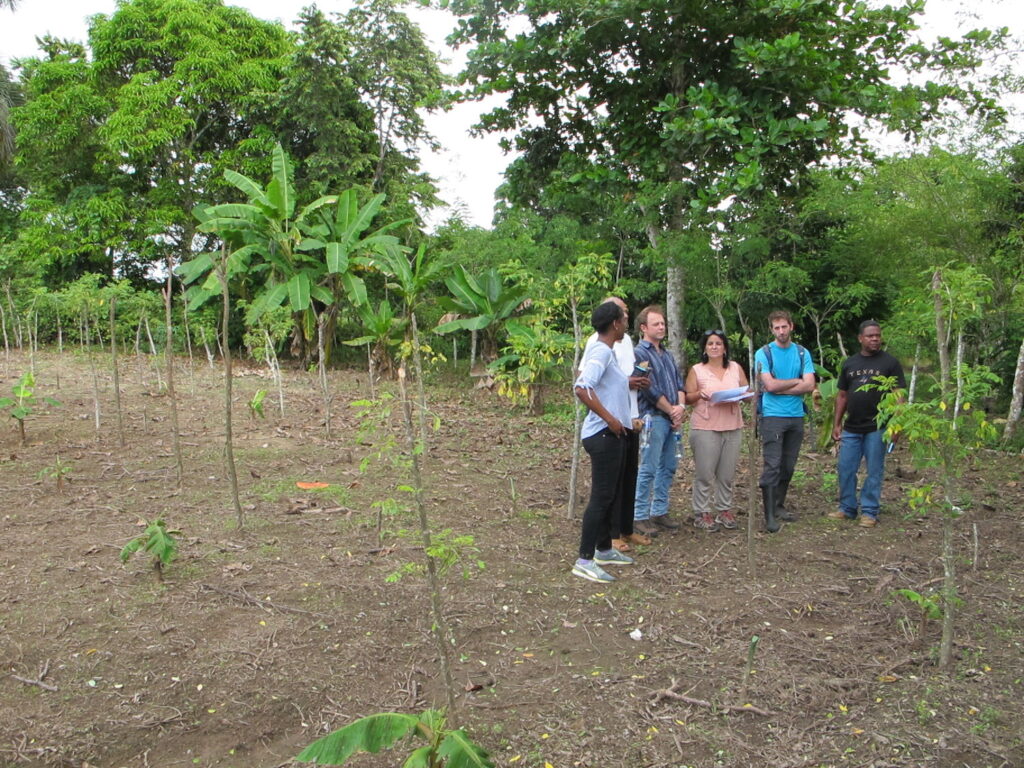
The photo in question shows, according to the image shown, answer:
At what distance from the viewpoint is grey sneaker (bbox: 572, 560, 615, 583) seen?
4.46 m

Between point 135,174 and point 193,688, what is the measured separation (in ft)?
59.9

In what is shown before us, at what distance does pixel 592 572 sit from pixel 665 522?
3.91 feet

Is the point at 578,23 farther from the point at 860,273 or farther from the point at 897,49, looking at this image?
the point at 860,273

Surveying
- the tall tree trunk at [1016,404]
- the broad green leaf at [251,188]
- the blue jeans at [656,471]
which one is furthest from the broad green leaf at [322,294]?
the tall tree trunk at [1016,404]

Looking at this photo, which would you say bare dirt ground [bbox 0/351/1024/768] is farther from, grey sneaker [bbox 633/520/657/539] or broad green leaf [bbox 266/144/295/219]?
broad green leaf [bbox 266/144/295/219]

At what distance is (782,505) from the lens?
5812 millimetres

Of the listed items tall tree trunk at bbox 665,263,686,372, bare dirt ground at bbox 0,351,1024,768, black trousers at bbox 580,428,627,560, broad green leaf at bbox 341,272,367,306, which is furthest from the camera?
tall tree trunk at bbox 665,263,686,372

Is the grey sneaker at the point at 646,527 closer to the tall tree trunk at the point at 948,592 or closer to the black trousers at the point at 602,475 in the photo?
the black trousers at the point at 602,475

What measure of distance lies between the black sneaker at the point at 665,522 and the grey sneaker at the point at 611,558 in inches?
31.8

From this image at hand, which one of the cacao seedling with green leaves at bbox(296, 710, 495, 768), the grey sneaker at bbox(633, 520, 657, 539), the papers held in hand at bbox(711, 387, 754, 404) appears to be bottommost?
the grey sneaker at bbox(633, 520, 657, 539)

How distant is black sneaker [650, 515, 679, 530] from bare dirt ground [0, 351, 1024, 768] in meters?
0.09

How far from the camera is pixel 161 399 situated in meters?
10.3

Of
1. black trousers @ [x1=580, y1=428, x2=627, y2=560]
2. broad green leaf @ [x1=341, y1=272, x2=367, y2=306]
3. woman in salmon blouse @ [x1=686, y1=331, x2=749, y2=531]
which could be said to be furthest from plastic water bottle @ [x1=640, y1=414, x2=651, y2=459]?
broad green leaf @ [x1=341, y1=272, x2=367, y2=306]

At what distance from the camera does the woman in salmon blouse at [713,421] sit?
5.25m
